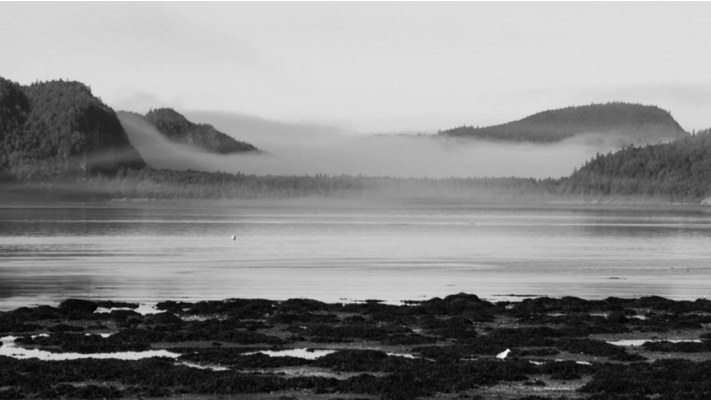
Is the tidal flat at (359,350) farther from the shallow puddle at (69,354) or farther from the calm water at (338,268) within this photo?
the calm water at (338,268)

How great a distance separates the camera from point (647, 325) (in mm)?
34281

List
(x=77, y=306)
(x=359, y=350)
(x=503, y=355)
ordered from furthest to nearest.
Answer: (x=77, y=306) → (x=359, y=350) → (x=503, y=355)

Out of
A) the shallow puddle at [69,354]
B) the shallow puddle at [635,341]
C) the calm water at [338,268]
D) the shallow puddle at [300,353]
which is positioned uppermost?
the shallow puddle at [635,341]

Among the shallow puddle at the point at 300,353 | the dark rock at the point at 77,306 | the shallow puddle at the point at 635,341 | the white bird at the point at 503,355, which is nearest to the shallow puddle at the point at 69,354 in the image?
the shallow puddle at the point at 300,353

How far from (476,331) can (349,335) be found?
434cm

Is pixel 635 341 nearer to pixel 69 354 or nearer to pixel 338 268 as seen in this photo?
pixel 69 354

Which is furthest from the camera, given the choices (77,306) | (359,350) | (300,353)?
(77,306)

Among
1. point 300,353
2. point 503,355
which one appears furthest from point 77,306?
point 503,355

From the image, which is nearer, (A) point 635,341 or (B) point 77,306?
(A) point 635,341

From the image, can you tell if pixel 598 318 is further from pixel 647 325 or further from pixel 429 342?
pixel 429 342

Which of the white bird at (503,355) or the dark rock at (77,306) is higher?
the white bird at (503,355)

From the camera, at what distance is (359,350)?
91.4 feet

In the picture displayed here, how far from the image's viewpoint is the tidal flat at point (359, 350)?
23.1 meters

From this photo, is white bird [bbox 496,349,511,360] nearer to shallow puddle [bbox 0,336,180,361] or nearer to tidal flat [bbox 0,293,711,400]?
tidal flat [bbox 0,293,711,400]
